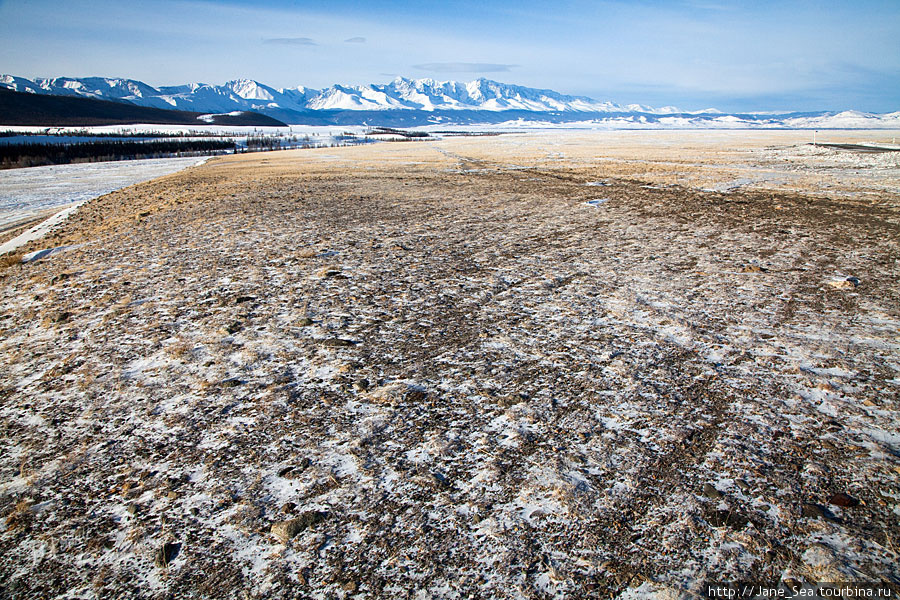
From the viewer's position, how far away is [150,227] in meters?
11.1

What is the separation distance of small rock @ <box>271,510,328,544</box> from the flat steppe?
1 cm

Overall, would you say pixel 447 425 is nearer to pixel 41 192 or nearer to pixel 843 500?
pixel 843 500

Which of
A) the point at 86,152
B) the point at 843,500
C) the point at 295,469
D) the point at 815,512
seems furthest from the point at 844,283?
the point at 86,152

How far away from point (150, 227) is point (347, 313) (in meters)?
8.11

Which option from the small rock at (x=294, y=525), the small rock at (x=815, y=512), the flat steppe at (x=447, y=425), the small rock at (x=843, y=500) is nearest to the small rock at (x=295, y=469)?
the flat steppe at (x=447, y=425)

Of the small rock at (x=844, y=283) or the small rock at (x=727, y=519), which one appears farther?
the small rock at (x=844, y=283)

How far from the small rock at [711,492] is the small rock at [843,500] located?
22.9 inches

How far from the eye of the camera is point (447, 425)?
3.46m

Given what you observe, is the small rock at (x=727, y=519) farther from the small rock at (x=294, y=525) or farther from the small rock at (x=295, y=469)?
the small rock at (x=295, y=469)

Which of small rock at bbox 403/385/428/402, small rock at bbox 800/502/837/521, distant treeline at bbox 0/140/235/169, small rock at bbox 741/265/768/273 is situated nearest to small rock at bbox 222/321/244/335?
small rock at bbox 403/385/428/402

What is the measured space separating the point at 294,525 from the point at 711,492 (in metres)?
2.36

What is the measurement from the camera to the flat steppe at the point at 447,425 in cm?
240

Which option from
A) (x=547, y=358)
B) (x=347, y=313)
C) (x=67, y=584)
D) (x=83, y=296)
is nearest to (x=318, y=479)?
(x=67, y=584)

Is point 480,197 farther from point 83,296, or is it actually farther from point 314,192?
point 83,296
